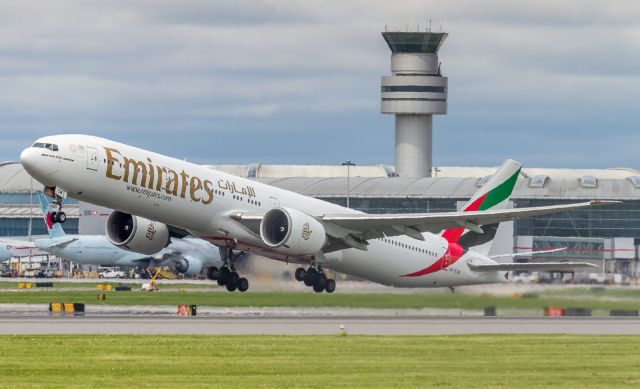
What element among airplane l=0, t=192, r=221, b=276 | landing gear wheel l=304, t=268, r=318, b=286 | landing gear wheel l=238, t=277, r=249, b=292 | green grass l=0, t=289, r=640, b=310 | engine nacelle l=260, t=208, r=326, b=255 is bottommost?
green grass l=0, t=289, r=640, b=310

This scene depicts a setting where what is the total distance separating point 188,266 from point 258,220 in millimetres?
57326

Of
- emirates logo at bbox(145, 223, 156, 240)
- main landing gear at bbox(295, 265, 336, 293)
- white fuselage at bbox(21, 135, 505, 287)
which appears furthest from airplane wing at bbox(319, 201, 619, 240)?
emirates logo at bbox(145, 223, 156, 240)

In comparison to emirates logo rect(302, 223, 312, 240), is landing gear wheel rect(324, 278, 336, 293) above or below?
below

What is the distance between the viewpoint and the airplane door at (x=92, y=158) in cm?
5112

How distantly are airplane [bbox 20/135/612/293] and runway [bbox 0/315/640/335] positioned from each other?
3.61 m

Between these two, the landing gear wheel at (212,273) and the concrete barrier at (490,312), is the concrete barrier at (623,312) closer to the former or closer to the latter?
the concrete barrier at (490,312)

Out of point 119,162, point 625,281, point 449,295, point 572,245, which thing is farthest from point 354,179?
point 119,162

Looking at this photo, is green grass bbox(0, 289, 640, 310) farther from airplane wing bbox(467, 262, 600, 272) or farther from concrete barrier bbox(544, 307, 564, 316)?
airplane wing bbox(467, 262, 600, 272)

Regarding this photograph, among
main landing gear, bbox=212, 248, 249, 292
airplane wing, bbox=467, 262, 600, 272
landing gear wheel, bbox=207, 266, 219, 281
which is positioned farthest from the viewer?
airplane wing, bbox=467, 262, 600, 272

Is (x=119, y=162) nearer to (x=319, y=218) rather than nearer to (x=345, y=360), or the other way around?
(x=319, y=218)

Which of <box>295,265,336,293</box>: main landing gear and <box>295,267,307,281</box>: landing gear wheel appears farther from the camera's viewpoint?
<box>295,267,307,281</box>: landing gear wheel

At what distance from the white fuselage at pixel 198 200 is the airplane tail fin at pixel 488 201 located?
169 centimetres

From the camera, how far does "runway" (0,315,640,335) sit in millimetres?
48250

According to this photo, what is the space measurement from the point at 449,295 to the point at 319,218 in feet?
28.6
